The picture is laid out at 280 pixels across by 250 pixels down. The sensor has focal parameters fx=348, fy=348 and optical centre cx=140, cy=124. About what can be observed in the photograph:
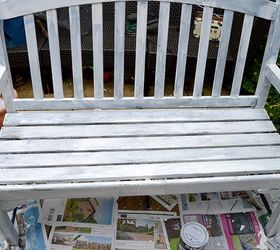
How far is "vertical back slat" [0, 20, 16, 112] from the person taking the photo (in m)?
1.32

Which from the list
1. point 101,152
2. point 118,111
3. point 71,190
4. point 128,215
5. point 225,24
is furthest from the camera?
point 128,215

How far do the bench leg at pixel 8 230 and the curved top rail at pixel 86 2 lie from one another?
736mm

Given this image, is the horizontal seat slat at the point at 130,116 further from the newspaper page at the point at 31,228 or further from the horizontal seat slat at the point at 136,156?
the newspaper page at the point at 31,228

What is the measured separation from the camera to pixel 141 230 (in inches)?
62.6

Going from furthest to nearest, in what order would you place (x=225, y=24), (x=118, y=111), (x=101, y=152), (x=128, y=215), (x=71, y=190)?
1. (x=128, y=215)
2. (x=118, y=111)
3. (x=225, y=24)
4. (x=101, y=152)
5. (x=71, y=190)

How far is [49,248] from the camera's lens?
1.50 meters

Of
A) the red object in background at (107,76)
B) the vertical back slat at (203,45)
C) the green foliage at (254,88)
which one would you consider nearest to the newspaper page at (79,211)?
the vertical back slat at (203,45)

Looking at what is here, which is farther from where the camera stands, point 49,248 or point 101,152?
point 49,248

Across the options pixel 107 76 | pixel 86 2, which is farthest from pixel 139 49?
pixel 107 76

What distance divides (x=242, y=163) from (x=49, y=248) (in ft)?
2.91

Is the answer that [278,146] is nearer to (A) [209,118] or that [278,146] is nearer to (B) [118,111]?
(A) [209,118]

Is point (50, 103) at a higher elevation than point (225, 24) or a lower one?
lower

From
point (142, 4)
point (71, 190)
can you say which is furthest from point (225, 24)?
point (71, 190)

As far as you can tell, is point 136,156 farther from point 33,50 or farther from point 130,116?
point 33,50
